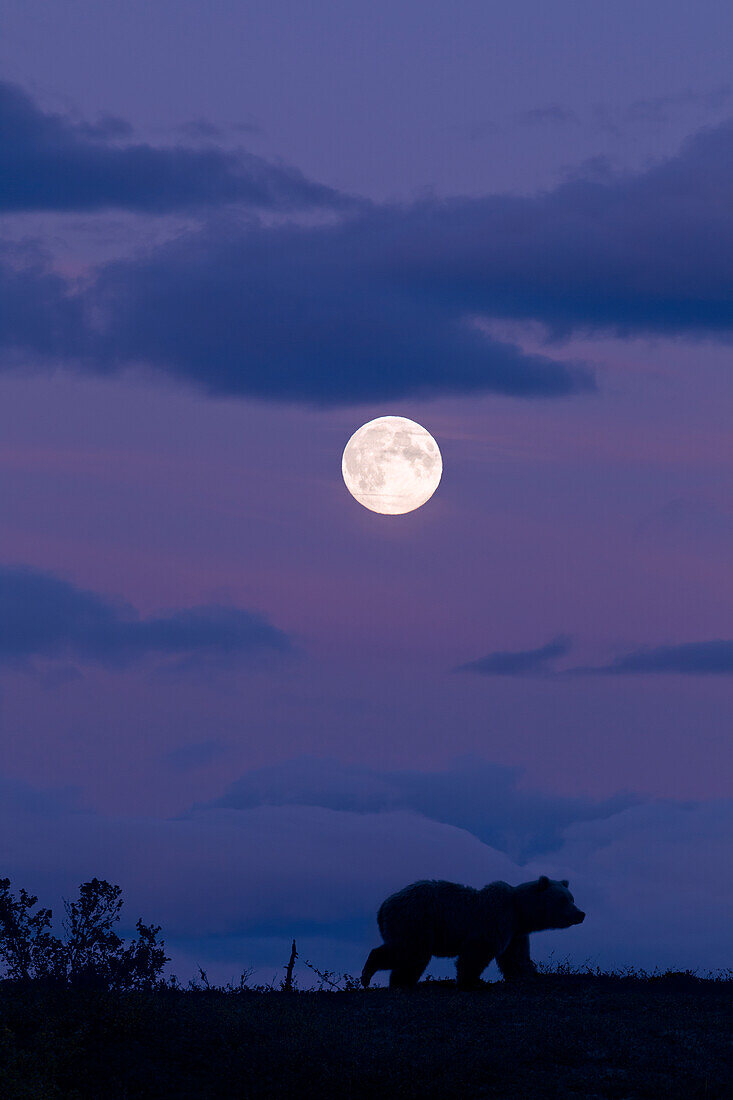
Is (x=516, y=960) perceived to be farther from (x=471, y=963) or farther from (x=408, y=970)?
(x=408, y=970)

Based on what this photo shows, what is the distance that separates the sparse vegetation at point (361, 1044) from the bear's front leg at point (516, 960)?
1791 millimetres

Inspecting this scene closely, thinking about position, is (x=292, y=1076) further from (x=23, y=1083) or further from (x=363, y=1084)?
(x=23, y=1083)

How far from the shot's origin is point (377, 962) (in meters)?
22.4

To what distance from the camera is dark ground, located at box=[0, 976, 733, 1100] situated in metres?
16.0

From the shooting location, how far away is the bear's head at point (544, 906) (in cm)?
2331

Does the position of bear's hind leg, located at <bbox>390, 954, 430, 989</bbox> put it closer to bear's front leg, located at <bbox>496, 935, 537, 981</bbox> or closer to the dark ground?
the dark ground

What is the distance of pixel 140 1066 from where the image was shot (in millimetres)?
16547

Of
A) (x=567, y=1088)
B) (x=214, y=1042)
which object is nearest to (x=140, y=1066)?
(x=214, y=1042)

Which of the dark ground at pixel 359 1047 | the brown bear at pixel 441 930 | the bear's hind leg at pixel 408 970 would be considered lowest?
the dark ground at pixel 359 1047

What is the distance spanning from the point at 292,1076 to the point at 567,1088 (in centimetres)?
347

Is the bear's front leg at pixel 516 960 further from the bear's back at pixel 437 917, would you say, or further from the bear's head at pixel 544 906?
the bear's back at pixel 437 917

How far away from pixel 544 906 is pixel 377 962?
3289 mm

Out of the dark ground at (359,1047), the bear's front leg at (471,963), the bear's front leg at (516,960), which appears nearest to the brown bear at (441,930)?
the bear's front leg at (471,963)

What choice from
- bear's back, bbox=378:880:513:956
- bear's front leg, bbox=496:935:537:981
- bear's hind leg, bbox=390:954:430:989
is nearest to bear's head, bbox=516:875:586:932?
bear's front leg, bbox=496:935:537:981
